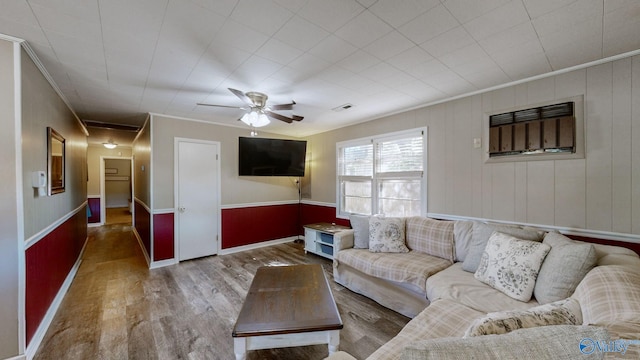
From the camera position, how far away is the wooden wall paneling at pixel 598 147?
207 cm

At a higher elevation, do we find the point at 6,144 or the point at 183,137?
the point at 183,137

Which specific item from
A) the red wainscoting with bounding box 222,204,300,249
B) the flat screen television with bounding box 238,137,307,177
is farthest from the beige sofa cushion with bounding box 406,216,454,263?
the red wainscoting with bounding box 222,204,300,249

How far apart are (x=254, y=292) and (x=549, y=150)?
3053 mm

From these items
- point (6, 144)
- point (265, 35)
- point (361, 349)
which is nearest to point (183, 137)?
point (6, 144)

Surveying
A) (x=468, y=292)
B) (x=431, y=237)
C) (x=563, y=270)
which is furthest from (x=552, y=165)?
(x=468, y=292)

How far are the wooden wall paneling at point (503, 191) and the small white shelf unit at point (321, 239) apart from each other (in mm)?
2165

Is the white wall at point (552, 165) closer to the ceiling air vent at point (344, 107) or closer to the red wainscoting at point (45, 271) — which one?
the ceiling air vent at point (344, 107)

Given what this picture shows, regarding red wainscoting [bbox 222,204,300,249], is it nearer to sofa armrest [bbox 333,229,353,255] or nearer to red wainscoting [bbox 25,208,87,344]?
red wainscoting [bbox 25,208,87,344]

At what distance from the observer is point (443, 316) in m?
1.60

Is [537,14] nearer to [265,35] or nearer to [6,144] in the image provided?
[265,35]

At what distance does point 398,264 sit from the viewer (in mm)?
2473

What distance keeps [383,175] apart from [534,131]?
185 cm

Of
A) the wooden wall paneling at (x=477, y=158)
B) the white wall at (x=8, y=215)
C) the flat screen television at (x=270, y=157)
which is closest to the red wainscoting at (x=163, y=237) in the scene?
the flat screen television at (x=270, y=157)

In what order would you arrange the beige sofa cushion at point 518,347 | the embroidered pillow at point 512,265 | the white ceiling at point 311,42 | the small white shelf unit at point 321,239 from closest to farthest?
the beige sofa cushion at point 518,347
the white ceiling at point 311,42
the embroidered pillow at point 512,265
the small white shelf unit at point 321,239
